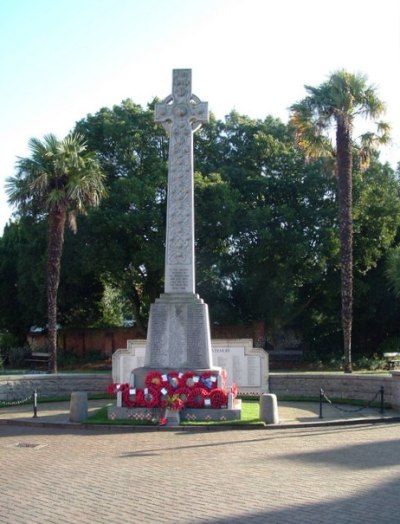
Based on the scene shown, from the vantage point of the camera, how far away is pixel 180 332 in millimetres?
17516

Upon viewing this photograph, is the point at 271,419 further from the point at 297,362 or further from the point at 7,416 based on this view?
the point at 297,362

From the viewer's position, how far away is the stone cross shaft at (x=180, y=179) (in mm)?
17875

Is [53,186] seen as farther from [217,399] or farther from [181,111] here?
[217,399]

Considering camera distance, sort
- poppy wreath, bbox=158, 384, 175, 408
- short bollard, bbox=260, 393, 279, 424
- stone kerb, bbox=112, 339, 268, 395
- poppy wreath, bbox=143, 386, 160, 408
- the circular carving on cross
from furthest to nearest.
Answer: stone kerb, bbox=112, 339, 268, 395, the circular carving on cross, poppy wreath, bbox=143, 386, 160, 408, poppy wreath, bbox=158, 384, 175, 408, short bollard, bbox=260, 393, 279, 424

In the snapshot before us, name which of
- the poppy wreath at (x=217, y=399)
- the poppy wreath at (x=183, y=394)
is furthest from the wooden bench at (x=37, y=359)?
the poppy wreath at (x=217, y=399)

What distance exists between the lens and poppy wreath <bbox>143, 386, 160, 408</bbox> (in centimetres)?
1655

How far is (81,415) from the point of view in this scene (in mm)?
16531

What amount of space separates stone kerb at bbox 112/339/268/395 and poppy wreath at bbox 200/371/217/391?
4.91 metres

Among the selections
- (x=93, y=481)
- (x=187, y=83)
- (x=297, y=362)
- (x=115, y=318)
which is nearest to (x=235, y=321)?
(x=297, y=362)

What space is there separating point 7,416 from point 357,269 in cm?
2322

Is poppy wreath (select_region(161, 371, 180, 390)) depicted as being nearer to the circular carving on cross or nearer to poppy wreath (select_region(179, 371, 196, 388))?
poppy wreath (select_region(179, 371, 196, 388))

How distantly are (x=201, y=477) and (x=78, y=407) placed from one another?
6960 millimetres

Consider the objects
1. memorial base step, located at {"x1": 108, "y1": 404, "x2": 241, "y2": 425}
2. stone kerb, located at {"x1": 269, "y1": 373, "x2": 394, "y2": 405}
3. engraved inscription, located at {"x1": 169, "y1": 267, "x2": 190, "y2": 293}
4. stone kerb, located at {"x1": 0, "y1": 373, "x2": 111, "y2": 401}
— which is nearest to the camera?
memorial base step, located at {"x1": 108, "y1": 404, "x2": 241, "y2": 425}

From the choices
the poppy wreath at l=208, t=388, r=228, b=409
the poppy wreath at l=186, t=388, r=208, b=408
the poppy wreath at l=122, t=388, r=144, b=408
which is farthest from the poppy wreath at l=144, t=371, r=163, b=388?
the poppy wreath at l=208, t=388, r=228, b=409
